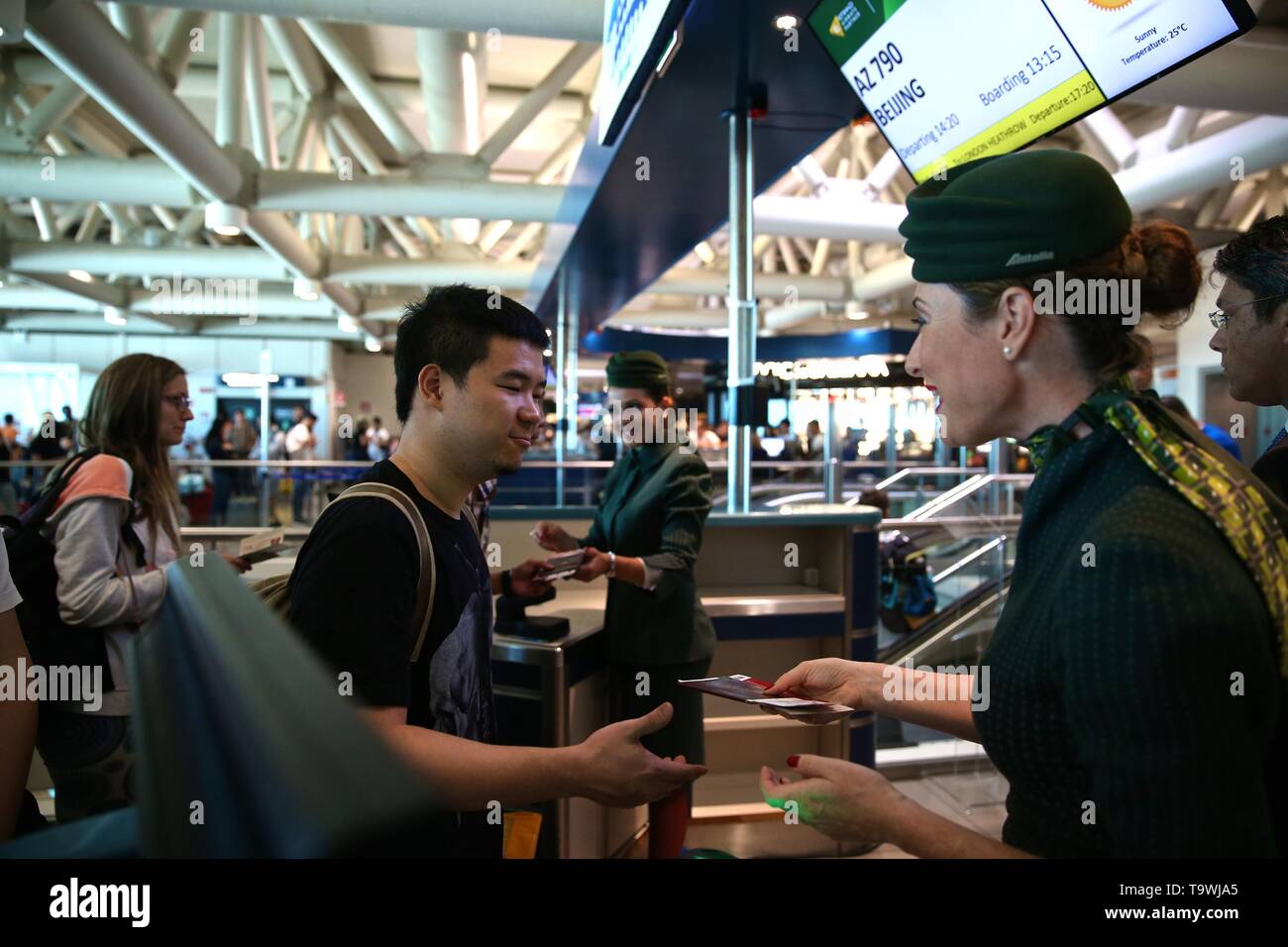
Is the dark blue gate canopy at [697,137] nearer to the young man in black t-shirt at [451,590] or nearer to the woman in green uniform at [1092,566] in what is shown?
the young man in black t-shirt at [451,590]

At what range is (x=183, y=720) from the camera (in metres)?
0.56

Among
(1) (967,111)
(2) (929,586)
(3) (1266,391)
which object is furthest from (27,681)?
(2) (929,586)

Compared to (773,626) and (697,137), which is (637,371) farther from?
(697,137)

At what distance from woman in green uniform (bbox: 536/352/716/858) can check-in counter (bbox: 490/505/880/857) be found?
0.67 ft

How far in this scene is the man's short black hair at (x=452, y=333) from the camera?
1.57m

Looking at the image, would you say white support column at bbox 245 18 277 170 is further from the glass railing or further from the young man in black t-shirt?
the young man in black t-shirt

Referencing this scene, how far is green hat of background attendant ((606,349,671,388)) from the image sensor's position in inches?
128

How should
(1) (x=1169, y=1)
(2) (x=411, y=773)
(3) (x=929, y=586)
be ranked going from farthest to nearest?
(3) (x=929, y=586), (1) (x=1169, y=1), (2) (x=411, y=773)

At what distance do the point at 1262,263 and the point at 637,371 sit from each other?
1999mm

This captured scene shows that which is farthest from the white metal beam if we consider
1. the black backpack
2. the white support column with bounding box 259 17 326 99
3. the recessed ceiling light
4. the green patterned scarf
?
the green patterned scarf


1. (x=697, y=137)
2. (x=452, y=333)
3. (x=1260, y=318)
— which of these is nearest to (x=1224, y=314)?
(x=1260, y=318)
